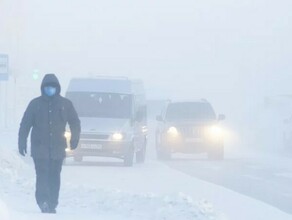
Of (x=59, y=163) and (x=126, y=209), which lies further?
(x=126, y=209)

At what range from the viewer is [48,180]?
12.4 metres

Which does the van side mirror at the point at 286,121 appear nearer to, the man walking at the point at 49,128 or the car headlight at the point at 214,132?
the car headlight at the point at 214,132

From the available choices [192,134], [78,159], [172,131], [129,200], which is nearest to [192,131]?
[192,134]

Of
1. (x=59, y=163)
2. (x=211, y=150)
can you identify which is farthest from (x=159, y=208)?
(x=211, y=150)

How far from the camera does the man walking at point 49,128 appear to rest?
39.8 feet

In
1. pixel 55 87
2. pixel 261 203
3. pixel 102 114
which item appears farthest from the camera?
pixel 102 114

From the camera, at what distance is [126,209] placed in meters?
13.7

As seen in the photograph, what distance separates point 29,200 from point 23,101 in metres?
69.0

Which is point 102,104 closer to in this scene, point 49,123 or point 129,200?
point 129,200

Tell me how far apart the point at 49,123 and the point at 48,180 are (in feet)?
2.43

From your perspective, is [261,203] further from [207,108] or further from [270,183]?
[207,108]

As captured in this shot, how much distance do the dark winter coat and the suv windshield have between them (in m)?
21.5

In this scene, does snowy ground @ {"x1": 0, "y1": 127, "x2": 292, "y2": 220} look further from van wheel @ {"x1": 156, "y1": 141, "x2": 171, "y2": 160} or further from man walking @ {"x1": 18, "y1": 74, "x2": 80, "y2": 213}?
van wheel @ {"x1": 156, "y1": 141, "x2": 171, "y2": 160}

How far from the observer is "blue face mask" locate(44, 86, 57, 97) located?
12070 millimetres
